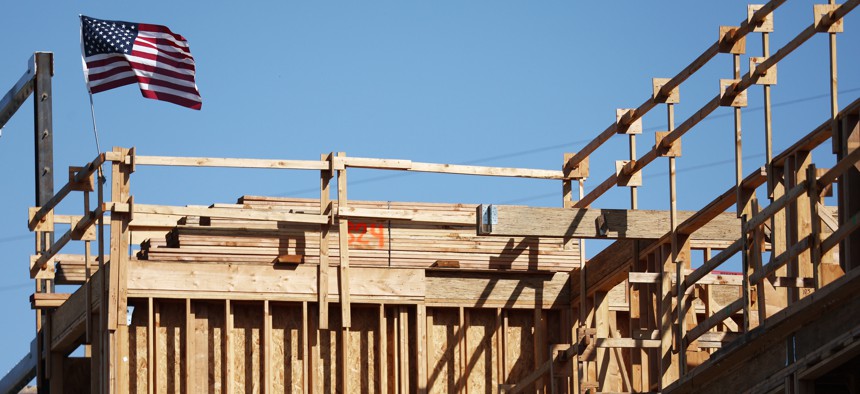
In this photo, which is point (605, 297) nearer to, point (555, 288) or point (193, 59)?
point (555, 288)

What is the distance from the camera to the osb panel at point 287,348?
23.0 meters

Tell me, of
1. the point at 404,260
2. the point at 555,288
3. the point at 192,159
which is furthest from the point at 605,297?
the point at 192,159

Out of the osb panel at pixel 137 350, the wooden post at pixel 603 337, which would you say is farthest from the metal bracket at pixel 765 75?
the osb panel at pixel 137 350

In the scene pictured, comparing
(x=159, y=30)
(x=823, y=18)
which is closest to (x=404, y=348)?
(x=159, y=30)

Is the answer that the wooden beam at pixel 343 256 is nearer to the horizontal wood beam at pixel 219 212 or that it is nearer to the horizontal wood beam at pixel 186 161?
the horizontal wood beam at pixel 219 212

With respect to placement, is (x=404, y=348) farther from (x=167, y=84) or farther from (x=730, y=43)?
(x=730, y=43)

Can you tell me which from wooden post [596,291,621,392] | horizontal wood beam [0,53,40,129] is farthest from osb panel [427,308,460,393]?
horizontal wood beam [0,53,40,129]

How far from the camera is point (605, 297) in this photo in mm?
23438

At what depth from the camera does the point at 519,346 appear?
79.4 feet

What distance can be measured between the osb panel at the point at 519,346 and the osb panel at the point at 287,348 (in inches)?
119

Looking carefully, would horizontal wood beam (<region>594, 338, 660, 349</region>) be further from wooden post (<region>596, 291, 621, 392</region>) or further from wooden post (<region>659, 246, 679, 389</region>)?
wooden post (<region>596, 291, 621, 392</region>)

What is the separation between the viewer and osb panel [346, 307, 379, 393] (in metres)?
23.4

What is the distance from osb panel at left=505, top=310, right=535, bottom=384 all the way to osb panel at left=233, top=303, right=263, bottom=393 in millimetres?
3594

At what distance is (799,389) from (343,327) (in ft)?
26.8
